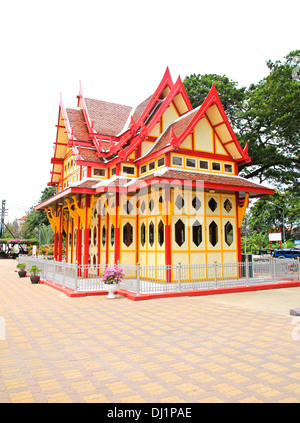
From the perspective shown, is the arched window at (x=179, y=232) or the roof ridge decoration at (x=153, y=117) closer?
the arched window at (x=179, y=232)

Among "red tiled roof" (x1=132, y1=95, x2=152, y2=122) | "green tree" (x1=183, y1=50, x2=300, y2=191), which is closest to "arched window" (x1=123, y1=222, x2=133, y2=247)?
"red tiled roof" (x1=132, y1=95, x2=152, y2=122)

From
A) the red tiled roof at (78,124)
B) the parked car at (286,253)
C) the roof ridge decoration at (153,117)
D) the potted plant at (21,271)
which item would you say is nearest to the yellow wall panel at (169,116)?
the roof ridge decoration at (153,117)

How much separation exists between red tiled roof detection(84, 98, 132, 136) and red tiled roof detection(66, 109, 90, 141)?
2.72 feet

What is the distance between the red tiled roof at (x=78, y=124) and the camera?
20.4 meters

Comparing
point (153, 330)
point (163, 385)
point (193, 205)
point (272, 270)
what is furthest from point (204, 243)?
point (163, 385)

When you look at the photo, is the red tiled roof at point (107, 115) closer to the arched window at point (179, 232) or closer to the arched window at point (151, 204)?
the arched window at point (151, 204)

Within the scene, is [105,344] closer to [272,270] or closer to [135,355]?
[135,355]

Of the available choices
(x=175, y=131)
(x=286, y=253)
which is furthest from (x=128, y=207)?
(x=286, y=253)

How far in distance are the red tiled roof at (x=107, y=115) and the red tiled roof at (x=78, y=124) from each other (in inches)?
32.7

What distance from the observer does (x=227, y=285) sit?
1321cm

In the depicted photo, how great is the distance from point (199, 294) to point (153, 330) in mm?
5424

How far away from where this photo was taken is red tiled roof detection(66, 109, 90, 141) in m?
20.4

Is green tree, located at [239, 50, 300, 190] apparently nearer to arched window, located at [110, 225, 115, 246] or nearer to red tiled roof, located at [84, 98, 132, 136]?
red tiled roof, located at [84, 98, 132, 136]

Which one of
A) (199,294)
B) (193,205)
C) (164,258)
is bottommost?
(199,294)
